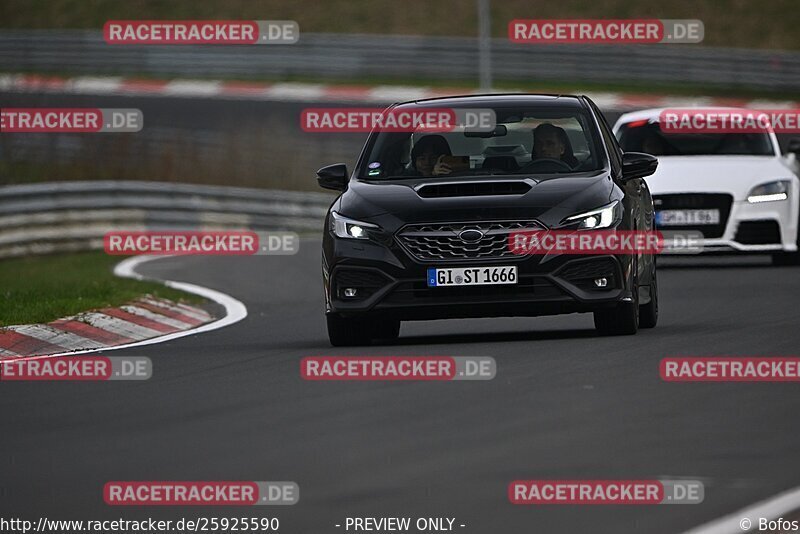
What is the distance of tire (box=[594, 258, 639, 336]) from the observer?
11789mm

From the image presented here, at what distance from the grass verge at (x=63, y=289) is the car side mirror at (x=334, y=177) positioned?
2.23m

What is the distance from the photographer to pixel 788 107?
3984 cm

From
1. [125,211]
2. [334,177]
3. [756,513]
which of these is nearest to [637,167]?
[334,177]

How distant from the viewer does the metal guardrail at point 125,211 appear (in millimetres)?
25328

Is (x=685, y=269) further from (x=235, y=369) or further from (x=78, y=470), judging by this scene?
(x=78, y=470)

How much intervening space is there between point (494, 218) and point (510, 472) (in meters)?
4.50

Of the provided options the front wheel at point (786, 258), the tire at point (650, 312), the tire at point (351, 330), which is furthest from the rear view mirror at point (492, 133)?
the front wheel at point (786, 258)

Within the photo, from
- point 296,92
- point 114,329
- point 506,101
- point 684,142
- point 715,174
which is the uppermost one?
point 296,92

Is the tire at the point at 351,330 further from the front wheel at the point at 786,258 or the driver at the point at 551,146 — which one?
the front wheel at the point at 786,258

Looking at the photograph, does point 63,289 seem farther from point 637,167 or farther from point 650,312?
point 637,167

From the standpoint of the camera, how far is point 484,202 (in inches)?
452

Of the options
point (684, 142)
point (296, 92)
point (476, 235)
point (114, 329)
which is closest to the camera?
point (476, 235)

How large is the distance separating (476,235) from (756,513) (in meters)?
5.27

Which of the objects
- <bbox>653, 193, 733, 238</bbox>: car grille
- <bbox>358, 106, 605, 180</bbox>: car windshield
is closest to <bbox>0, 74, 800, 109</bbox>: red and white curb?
<bbox>653, 193, 733, 238</bbox>: car grille
